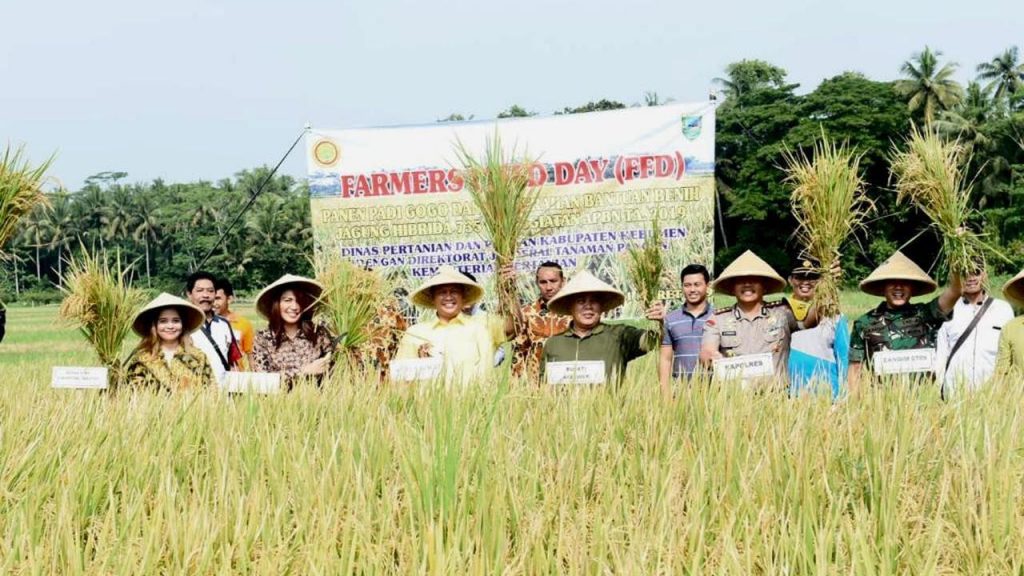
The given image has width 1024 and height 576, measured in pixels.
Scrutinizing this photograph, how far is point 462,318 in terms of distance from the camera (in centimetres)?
525

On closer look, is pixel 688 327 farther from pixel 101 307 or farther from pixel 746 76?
pixel 746 76

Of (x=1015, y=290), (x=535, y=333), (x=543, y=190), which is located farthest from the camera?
(x=543, y=190)

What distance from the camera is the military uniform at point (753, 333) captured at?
192 inches

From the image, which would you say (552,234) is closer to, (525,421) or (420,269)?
(420,269)

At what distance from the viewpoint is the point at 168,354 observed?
4938 millimetres

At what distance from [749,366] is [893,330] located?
99 cm

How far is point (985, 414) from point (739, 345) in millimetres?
1539

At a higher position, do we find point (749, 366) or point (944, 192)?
point (944, 192)

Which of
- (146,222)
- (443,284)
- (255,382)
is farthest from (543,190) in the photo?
(146,222)

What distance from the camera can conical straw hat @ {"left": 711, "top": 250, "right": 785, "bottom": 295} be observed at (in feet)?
16.3

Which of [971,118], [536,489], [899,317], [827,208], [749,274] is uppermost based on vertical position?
[971,118]

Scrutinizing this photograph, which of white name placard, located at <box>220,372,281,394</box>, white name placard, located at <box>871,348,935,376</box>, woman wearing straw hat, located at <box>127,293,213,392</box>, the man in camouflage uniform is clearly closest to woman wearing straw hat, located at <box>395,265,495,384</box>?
the man in camouflage uniform

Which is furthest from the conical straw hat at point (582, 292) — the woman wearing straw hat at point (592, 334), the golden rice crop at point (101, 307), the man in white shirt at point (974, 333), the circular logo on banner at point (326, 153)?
the circular logo on banner at point (326, 153)

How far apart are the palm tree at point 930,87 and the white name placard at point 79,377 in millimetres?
51635
